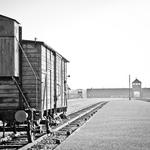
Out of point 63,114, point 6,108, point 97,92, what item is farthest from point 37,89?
point 97,92

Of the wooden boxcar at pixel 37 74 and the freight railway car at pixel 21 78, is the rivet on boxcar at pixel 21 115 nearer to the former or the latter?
the freight railway car at pixel 21 78

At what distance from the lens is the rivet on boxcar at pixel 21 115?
1156cm

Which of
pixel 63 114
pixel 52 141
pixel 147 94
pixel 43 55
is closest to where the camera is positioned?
pixel 52 141

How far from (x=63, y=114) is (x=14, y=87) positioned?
9.63 m

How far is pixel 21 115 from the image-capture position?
11633 mm

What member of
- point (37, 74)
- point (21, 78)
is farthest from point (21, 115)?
point (37, 74)

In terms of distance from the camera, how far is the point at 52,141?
11.6 metres

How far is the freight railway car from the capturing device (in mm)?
12000

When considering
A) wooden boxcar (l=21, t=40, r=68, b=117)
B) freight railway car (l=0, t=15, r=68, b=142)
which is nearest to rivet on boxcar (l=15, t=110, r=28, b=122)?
freight railway car (l=0, t=15, r=68, b=142)

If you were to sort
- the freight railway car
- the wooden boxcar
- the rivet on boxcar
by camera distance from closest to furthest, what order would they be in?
the rivet on boxcar < the freight railway car < the wooden boxcar

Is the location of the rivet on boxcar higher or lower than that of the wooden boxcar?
lower

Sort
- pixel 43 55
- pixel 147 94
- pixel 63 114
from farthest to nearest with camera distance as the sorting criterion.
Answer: pixel 147 94 < pixel 63 114 < pixel 43 55

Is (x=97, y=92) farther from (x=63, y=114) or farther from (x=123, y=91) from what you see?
(x=63, y=114)

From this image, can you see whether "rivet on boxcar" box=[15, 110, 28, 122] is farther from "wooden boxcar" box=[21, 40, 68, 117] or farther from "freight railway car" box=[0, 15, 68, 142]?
"wooden boxcar" box=[21, 40, 68, 117]
